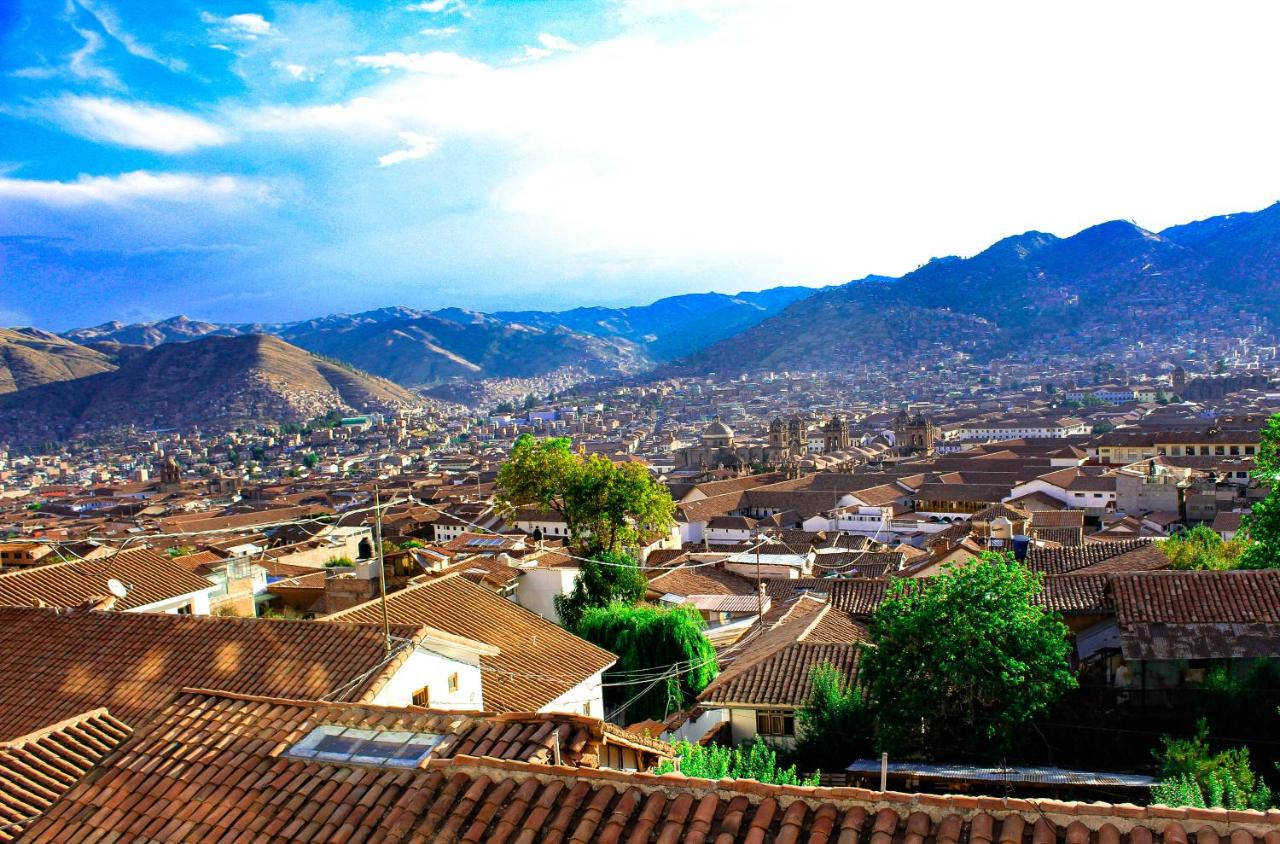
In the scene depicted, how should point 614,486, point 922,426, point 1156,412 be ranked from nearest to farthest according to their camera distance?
point 614,486 < point 922,426 < point 1156,412

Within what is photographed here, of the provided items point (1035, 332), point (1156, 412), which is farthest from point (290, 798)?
point (1035, 332)

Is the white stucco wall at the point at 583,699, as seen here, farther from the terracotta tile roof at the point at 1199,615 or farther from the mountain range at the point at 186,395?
the mountain range at the point at 186,395

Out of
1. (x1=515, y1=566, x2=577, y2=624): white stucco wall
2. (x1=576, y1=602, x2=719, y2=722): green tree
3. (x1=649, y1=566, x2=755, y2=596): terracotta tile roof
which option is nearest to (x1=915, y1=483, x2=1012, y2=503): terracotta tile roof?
(x1=649, y1=566, x2=755, y2=596): terracotta tile roof

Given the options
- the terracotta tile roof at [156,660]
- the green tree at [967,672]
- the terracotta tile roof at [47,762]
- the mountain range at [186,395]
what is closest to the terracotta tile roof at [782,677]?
the green tree at [967,672]

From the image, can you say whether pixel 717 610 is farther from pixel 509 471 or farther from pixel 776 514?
pixel 776 514

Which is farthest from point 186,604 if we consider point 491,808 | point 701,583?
point 701,583

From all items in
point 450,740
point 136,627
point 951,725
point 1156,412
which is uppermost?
point 450,740

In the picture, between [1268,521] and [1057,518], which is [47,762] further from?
[1057,518]
